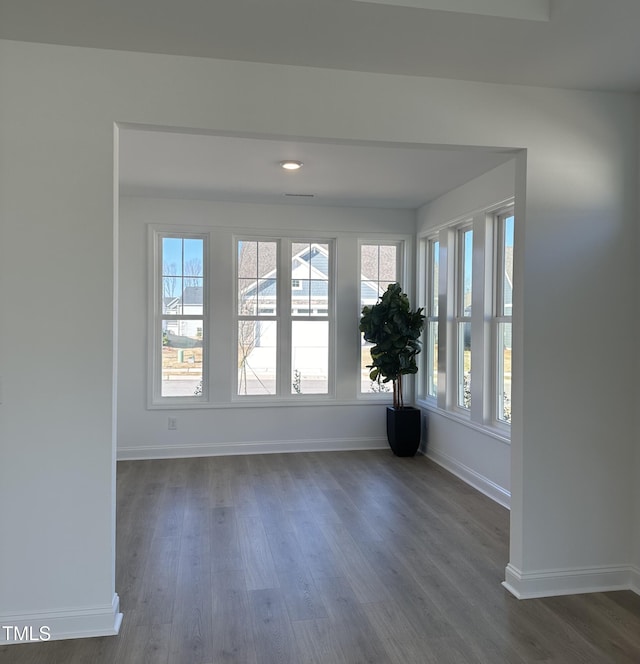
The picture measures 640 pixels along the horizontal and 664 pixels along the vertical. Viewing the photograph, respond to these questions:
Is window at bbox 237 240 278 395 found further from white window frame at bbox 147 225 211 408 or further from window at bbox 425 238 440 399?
window at bbox 425 238 440 399

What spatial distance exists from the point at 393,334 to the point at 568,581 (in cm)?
299

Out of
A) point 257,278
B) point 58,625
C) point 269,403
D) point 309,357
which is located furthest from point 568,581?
point 257,278

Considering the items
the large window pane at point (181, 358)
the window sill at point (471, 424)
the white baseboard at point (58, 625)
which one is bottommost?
the white baseboard at point (58, 625)

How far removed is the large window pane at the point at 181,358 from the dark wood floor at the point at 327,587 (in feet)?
4.03

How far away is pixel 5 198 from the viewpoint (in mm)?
2402

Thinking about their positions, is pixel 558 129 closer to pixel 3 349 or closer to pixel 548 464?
pixel 548 464

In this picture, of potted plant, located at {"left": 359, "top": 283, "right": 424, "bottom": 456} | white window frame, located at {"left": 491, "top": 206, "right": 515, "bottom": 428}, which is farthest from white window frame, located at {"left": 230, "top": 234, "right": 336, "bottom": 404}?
white window frame, located at {"left": 491, "top": 206, "right": 515, "bottom": 428}

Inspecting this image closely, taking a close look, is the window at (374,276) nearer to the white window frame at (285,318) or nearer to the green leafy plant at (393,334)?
the white window frame at (285,318)

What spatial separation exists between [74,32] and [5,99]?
0.41 meters

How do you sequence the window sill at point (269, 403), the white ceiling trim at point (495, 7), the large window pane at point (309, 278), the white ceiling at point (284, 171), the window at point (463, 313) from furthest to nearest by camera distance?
1. the large window pane at point (309, 278)
2. the window sill at point (269, 403)
3. the window at point (463, 313)
4. the white ceiling at point (284, 171)
5. the white ceiling trim at point (495, 7)

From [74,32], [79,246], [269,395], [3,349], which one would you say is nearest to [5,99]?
[74,32]

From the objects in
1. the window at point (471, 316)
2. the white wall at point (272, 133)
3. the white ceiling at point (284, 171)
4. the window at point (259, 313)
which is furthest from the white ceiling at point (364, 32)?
the window at point (259, 313)

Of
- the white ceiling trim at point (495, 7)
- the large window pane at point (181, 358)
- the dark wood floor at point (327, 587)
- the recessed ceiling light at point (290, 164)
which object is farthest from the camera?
the large window pane at point (181, 358)

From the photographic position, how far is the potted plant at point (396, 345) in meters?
5.57
